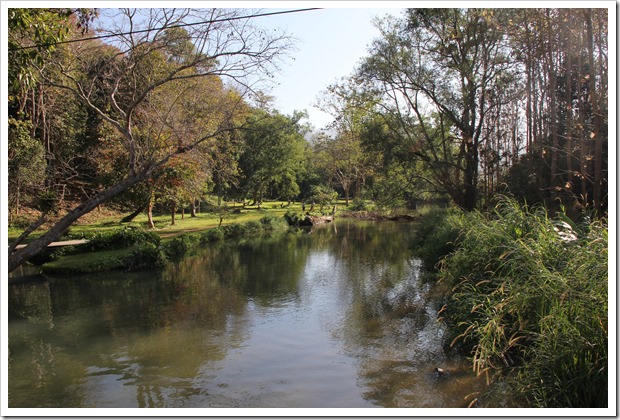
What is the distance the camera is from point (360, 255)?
1488 centimetres

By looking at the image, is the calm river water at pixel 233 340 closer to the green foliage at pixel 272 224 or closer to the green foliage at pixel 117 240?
the green foliage at pixel 117 240

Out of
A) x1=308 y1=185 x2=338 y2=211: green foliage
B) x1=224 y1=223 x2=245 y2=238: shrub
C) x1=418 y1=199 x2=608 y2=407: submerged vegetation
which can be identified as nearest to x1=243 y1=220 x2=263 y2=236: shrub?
x1=224 y1=223 x2=245 y2=238: shrub

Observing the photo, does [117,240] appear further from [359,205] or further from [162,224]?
[359,205]

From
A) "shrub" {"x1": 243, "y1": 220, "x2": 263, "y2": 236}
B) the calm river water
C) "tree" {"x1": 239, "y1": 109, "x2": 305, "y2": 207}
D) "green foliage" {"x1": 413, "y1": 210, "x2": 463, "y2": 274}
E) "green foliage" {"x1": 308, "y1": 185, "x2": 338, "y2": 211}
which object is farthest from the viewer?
"green foliage" {"x1": 308, "y1": 185, "x2": 338, "y2": 211}

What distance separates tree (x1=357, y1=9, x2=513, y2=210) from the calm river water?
540cm

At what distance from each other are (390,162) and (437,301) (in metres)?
9.13

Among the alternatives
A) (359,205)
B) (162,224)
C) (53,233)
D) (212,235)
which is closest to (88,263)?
(53,233)

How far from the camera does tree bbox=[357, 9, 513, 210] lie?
596 inches

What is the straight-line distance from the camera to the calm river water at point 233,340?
515cm

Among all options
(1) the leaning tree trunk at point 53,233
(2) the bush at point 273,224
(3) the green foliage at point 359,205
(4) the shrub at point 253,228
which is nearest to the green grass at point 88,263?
(1) the leaning tree trunk at point 53,233

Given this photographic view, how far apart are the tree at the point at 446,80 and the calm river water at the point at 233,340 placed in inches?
213

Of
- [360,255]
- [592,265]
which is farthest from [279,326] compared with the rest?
[360,255]

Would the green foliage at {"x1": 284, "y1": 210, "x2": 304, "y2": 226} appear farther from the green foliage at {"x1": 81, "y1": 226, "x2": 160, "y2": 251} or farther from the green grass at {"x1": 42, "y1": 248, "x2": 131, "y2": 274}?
the green grass at {"x1": 42, "y1": 248, "x2": 131, "y2": 274}

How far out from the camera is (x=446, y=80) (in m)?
15.9
